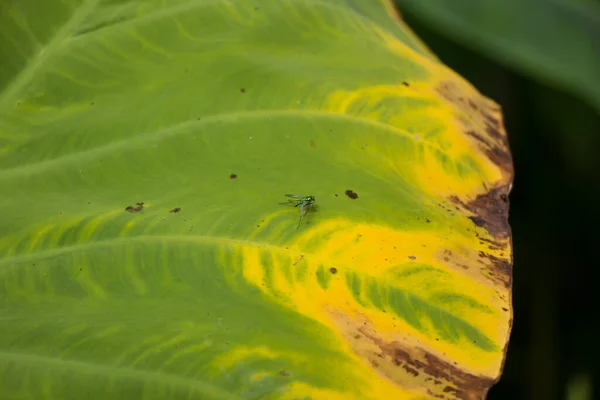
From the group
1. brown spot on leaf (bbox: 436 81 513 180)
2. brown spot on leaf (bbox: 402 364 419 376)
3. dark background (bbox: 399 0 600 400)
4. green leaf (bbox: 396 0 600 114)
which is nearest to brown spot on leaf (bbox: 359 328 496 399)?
brown spot on leaf (bbox: 402 364 419 376)

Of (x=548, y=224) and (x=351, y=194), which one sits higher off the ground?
(x=351, y=194)

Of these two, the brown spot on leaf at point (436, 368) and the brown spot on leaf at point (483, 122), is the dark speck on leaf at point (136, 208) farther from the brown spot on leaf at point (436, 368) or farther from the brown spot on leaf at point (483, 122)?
the brown spot on leaf at point (483, 122)

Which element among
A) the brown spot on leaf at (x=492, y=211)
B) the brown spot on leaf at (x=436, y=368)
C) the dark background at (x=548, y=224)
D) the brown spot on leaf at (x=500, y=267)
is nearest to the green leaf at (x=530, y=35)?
the dark background at (x=548, y=224)

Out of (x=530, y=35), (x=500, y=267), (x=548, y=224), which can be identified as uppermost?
(x=530, y=35)

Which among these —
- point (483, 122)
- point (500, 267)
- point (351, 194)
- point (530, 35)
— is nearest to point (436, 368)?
point (500, 267)

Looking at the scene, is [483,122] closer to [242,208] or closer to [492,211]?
[492,211]

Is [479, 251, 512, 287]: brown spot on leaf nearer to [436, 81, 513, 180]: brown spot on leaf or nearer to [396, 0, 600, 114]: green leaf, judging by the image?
[436, 81, 513, 180]: brown spot on leaf
